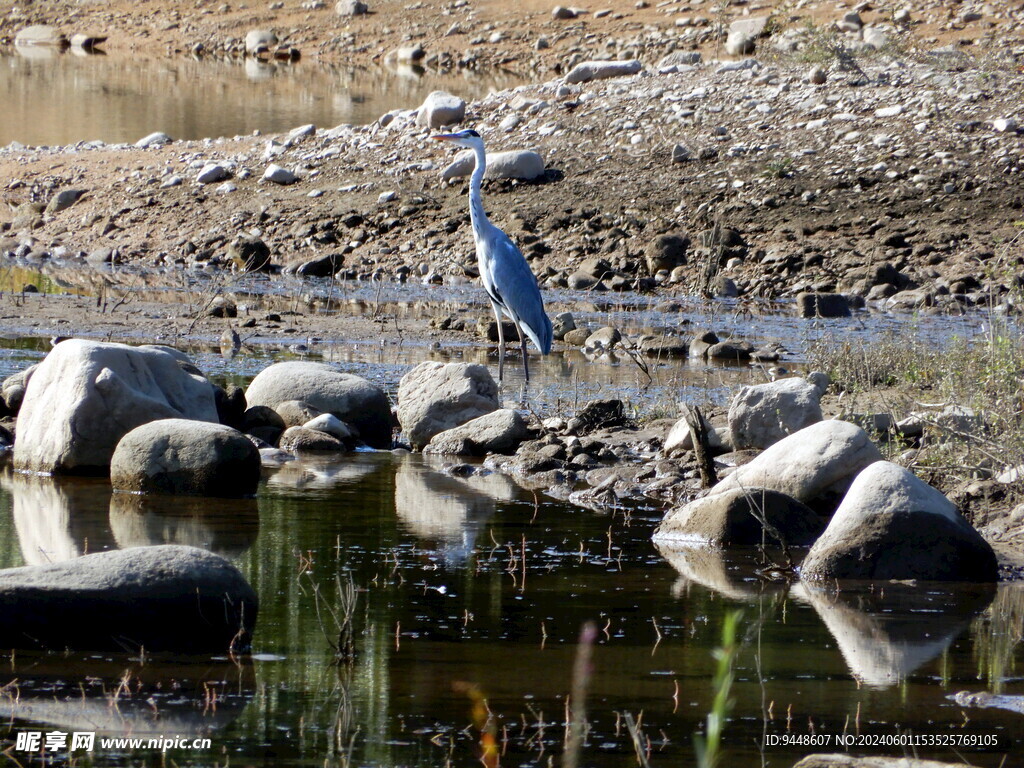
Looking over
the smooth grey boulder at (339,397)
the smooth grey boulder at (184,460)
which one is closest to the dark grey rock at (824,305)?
the smooth grey boulder at (339,397)

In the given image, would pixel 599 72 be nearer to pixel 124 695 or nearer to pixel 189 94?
pixel 189 94

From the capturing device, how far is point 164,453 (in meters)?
8.15

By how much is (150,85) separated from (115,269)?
66.6 feet

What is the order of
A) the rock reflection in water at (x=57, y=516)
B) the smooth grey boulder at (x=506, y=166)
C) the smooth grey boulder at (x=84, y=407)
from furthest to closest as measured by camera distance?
1. the smooth grey boulder at (x=506, y=166)
2. the smooth grey boulder at (x=84, y=407)
3. the rock reflection in water at (x=57, y=516)

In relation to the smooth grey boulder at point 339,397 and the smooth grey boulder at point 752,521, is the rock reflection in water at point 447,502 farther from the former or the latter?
the smooth grey boulder at point 752,521

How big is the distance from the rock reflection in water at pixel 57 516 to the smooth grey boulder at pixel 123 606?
3.61ft

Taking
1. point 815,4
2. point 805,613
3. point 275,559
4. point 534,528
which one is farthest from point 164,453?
point 815,4

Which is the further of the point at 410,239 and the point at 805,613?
the point at 410,239

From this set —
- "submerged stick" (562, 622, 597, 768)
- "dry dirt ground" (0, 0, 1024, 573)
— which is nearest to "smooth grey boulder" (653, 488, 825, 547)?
"submerged stick" (562, 622, 597, 768)

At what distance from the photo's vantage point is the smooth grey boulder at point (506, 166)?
20125mm

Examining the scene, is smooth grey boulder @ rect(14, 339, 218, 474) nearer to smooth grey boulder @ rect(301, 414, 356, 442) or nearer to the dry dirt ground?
smooth grey boulder @ rect(301, 414, 356, 442)

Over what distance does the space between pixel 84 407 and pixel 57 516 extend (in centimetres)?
107

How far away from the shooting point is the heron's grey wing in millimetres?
12641

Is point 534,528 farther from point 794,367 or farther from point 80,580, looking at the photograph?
point 794,367
